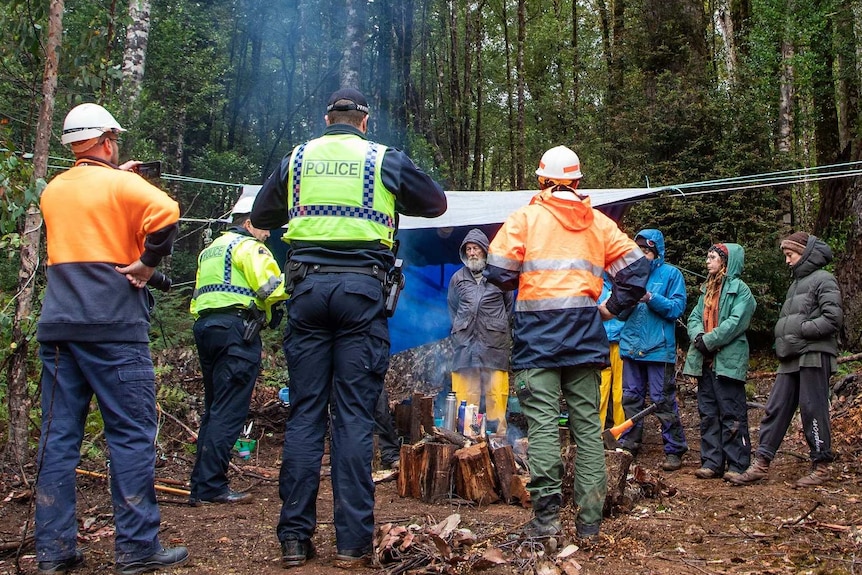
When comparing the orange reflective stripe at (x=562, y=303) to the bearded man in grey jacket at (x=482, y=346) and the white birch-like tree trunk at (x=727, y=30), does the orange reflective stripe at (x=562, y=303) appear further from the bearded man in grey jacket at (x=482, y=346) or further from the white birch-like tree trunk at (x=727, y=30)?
the white birch-like tree trunk at (x=727, y=30)

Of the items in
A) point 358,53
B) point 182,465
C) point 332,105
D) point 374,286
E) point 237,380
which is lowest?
point 182,465

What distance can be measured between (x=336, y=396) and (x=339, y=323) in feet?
1.02

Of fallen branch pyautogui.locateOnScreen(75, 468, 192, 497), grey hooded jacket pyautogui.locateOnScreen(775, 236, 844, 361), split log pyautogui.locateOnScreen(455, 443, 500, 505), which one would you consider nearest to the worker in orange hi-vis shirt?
fallen branch pyautogui.locateOnScreen(75, 468, 192, 497)

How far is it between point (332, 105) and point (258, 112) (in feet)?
52.3

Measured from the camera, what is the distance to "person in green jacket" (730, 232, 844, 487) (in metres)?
4.87

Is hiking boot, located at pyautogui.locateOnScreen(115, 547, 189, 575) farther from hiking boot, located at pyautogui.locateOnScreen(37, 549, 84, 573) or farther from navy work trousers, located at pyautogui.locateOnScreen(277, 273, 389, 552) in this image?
navy work trousers, located at pyautogui.locateOnScreen(277, 273, 389, 552)

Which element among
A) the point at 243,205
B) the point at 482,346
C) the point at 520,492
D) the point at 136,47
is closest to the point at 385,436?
the point at 482,346

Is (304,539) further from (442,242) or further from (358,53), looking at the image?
(358,53)

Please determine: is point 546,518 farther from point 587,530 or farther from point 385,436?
point 385,436

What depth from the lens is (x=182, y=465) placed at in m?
5.57

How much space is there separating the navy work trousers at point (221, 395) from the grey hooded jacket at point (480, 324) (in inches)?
Answer: 84.9

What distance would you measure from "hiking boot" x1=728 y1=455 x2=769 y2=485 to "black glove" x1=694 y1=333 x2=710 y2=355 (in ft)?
2.58

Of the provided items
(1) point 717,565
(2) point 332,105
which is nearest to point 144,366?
(2) point 332,105

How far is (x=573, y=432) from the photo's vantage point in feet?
11.8
